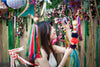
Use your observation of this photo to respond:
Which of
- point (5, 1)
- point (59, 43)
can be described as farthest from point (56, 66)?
point (5, 1)

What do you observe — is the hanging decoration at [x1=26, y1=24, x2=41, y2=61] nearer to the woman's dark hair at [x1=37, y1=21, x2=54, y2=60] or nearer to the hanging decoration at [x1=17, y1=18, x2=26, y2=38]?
the woman's dark hair at [x1=37, y1=21, x2=54, y2=60]

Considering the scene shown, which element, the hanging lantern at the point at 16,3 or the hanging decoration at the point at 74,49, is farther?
the hanging lantern at the point at 16,3

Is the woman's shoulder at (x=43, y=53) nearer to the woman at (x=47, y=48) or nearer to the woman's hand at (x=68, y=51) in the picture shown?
the woman at (x=47, y=48)

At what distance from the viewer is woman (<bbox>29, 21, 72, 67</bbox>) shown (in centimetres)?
174

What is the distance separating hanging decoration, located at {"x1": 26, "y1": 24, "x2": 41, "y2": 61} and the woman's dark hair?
2.0 inches

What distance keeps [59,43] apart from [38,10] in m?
0.51

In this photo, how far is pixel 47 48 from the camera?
1749mm

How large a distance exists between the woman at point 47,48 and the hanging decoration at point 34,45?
0.05m

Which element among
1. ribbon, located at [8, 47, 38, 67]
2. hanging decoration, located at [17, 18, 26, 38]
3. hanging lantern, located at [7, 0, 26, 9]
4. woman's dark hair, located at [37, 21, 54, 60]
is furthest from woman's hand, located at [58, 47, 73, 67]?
hanging lantern, located at [7, 0, 26, 9]

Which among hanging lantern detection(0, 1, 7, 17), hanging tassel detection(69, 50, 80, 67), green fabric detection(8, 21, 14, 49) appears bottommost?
hanging tassel detection(69, 50, 80, 67)

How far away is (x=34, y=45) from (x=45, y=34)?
20cm

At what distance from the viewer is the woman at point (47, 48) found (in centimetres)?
174

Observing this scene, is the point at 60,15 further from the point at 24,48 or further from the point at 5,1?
the point at 5,1

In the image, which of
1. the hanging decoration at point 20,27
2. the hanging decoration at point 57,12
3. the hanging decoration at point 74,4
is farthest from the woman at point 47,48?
the hanging decoration at point 74,4
